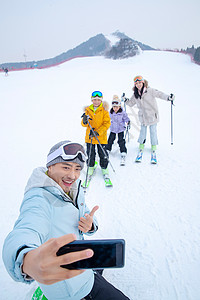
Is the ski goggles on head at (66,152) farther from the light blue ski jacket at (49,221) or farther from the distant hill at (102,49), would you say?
the distant hill at (102,49)

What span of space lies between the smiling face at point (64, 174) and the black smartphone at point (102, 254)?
891mm

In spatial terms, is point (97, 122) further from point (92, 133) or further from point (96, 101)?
point (96, 101)

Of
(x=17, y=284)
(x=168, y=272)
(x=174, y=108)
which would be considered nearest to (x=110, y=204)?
(x=168, y=272)

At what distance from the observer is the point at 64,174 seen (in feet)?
5.20

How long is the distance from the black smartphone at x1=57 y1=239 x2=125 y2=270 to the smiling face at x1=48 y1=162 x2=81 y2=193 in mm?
891

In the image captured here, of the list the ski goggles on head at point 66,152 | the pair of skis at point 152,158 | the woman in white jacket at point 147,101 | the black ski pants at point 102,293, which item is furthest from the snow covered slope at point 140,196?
the ski goggles on head at point 66,152

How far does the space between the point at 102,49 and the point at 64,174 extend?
89065 mm

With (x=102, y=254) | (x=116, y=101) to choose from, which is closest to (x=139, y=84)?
(x=116, y=101)

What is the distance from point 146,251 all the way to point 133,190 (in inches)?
61.2

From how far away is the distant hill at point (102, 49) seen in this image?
109ft

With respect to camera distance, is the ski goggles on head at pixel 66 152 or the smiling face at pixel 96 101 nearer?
the ski goggles on head at pixel 66 152

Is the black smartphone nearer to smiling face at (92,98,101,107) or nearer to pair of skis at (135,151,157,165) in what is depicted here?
smiling face at (92,98,101,107)

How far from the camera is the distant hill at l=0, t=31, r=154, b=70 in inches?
1303

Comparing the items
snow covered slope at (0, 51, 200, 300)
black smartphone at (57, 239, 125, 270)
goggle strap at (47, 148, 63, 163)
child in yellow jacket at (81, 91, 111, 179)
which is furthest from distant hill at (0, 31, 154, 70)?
black smartphone at (57, 239, 125, 270)
